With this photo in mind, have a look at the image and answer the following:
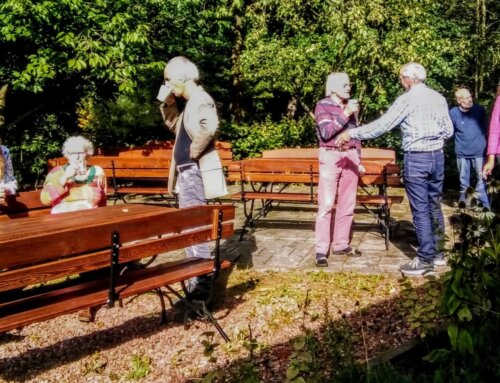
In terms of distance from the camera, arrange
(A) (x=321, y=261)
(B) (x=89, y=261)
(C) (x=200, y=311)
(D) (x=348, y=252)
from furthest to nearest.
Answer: (D) (x=348, y=252) < (A) (x=321, y=261) < (C) (x=200, y=311) < (B) (x=89, y=261)

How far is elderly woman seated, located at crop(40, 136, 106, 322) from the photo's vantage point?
17.1 ft

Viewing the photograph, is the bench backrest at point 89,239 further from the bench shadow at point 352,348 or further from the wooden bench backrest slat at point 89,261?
the bench shadow at point 352,348

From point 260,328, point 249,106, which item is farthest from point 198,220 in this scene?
point 249,106

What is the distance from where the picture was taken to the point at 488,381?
9.18 ft

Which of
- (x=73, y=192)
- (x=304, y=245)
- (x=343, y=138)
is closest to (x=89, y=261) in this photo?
(x=73, y=192)

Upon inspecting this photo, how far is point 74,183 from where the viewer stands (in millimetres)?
5387

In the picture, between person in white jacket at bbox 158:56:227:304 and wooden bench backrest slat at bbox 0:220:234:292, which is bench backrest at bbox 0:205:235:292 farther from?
person in white jacket at bbox 158:56:227:304

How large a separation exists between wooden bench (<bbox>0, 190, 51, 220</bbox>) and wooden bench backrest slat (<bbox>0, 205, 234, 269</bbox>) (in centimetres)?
104

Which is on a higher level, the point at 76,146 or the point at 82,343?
the point at 76,146

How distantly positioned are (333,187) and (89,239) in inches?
126

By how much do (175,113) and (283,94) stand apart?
544 inches

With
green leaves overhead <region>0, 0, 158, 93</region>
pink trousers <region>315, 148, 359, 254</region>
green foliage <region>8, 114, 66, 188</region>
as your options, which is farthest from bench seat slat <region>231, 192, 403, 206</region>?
green foliage <region>8, 114, 66, 188</region>

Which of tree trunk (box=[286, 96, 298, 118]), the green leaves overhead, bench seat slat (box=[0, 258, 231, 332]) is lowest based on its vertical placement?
bench seat slat (box=[0, 258, 231, 332])

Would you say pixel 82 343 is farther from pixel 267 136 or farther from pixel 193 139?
pixel 267 136
